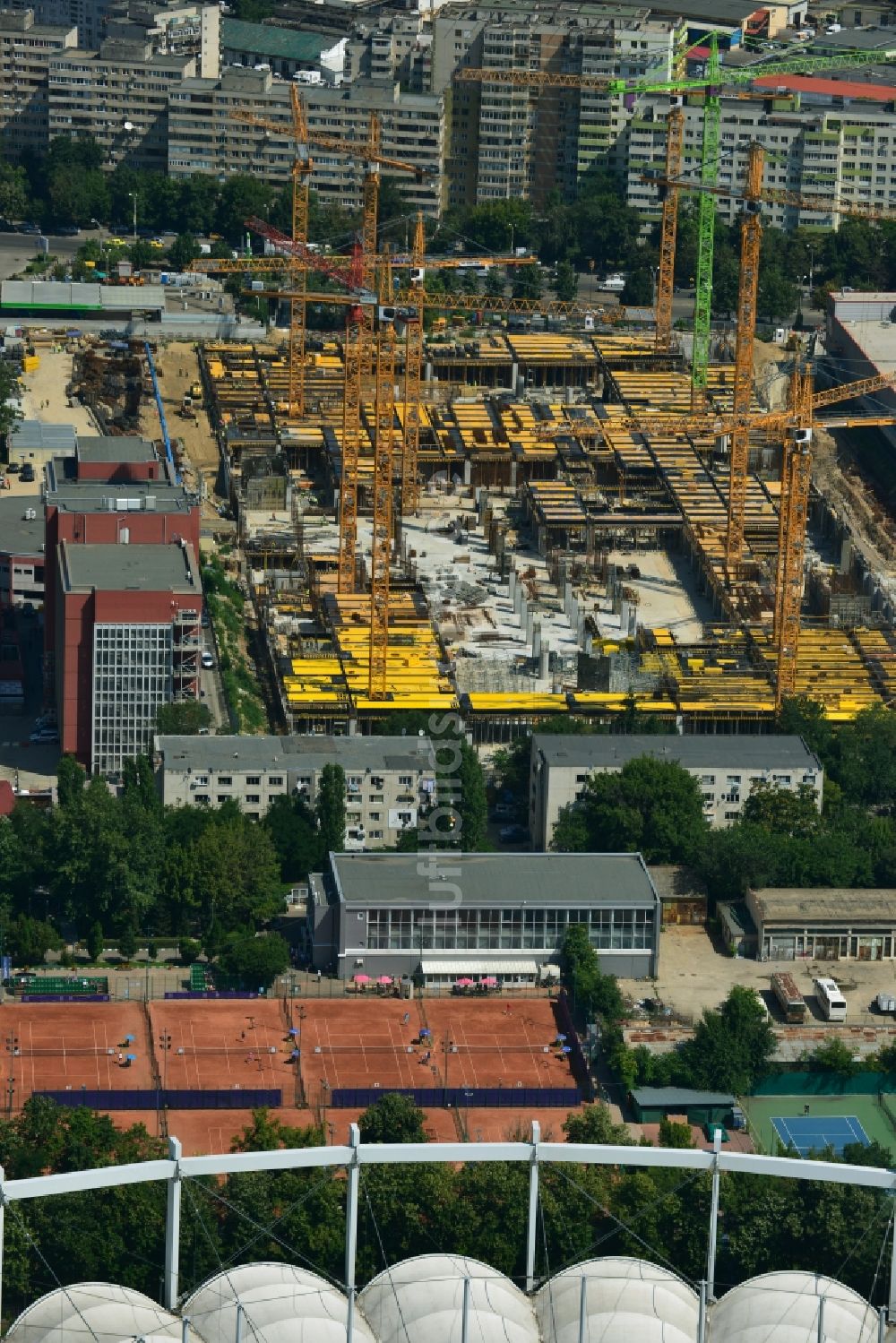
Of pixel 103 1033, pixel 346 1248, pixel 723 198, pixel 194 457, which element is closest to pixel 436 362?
pixel 194 457

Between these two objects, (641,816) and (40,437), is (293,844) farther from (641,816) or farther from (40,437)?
(40,437)

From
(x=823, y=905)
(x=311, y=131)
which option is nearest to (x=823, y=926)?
(x=823, y=905)

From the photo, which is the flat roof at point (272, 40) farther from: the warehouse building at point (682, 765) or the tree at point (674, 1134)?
the tree at point (674, 1134)

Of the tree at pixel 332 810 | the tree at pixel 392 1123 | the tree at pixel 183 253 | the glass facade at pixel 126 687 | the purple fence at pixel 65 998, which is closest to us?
the tree at pixel 392 1123

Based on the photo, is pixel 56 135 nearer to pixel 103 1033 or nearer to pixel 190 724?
pixel 190 724

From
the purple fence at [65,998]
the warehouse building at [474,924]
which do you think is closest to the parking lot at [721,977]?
the warehouse building at [474,924]
